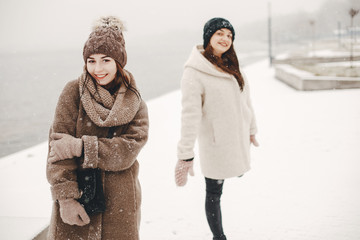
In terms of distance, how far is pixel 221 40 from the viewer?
8.25 ft

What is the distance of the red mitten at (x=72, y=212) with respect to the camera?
5.67 ft

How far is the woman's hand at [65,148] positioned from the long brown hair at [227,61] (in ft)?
4.28

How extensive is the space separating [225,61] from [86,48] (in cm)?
122

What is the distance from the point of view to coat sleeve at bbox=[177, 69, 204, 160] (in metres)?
2.44

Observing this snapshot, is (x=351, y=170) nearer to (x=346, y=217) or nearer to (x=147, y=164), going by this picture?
(x=346, y=217)

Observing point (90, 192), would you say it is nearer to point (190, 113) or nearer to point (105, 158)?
point (105, 158)

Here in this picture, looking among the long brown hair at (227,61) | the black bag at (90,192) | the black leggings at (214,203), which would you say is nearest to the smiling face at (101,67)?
the black bag at (90,192)

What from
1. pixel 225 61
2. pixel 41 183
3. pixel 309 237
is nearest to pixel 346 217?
pixel 309 237

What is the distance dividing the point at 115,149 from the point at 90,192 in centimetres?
29

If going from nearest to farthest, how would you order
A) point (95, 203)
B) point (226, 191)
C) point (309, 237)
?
1. point (95, 203)
2. point (309, 237)
3. point (226, 191)

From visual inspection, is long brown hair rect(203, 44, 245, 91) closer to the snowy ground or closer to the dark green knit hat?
the dark green knit hat

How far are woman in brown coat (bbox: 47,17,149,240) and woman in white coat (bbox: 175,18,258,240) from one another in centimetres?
58

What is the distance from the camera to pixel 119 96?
1888mm

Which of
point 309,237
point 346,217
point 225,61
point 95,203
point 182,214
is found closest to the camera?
point 95,203
